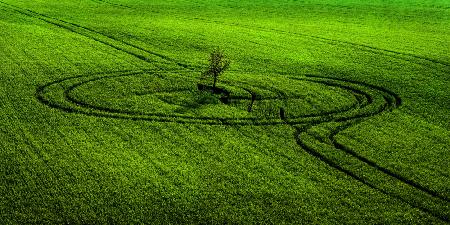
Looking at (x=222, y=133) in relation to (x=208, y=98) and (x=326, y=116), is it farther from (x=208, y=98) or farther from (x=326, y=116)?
(x=326, y=116)

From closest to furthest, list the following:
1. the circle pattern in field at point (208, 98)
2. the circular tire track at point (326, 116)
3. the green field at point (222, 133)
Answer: the green field at point (222, 133) → the circular tire track at point (326, 116) → the circle pattern in field at point (208, 98)

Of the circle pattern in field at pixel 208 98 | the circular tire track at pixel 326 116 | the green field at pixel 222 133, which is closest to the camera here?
the green field at pixel 222 133

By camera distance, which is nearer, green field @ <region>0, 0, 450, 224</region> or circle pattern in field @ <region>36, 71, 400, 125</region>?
green field @ <region>0, 0, 450, 224</region>

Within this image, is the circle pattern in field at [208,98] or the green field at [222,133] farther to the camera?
the circle pattern in field at [208,98]

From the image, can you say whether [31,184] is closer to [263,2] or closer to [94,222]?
[94,222]

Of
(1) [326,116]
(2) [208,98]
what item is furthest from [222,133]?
(1) [326,116]
